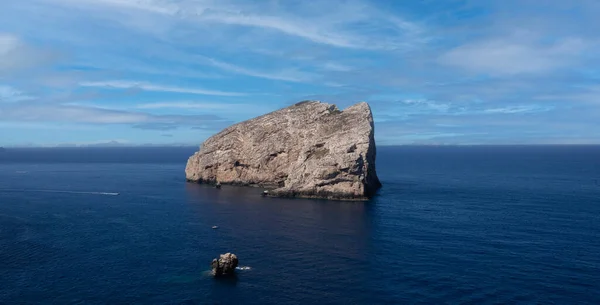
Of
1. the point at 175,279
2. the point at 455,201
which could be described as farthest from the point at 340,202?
the point at 175,279

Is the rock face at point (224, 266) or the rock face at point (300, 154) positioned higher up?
the rock face at point (300, 154)

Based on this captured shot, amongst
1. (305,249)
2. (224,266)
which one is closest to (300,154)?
(305,249)

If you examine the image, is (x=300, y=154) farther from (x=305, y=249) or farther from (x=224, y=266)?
(x=224, y=266)

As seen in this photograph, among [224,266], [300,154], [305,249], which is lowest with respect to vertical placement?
[224,266]

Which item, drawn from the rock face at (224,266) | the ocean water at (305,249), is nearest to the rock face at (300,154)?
the ocean water at (305,249)

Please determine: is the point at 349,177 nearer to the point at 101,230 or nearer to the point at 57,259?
the point at 101,230

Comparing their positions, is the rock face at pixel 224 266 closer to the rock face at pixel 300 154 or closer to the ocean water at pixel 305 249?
the ocean water at pixel 305 249

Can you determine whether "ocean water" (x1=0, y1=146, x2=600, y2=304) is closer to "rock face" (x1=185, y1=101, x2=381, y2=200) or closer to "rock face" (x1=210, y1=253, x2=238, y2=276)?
"rock face" (x1=210, y1=253, x2=238, y2=276)

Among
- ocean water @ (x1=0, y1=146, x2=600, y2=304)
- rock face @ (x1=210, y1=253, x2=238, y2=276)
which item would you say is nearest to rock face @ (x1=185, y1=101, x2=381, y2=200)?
ocean water @ (x1=0, y1=146, x2=600, y2=304)
